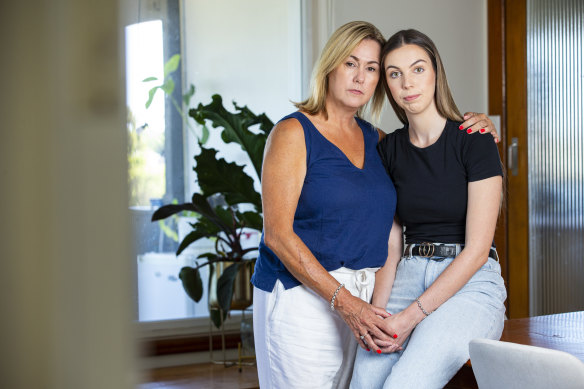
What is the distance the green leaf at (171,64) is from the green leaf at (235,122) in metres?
0.46

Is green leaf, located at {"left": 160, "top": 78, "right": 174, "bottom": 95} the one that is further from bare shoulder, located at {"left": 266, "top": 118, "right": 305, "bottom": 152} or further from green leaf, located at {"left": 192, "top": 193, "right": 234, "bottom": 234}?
bare shoulder, located at {"left": 266, "top": 118, "right": 305, "bottom": 152}

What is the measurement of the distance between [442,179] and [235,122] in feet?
4.42

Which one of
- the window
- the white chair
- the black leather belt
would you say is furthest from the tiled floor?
the white chair

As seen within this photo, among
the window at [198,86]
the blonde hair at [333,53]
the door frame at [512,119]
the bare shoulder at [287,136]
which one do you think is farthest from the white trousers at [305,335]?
the door frame at [512,119]

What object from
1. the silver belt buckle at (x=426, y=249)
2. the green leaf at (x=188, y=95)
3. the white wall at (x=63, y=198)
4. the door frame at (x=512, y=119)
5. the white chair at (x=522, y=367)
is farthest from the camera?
the door frame at (x=512, y=119)

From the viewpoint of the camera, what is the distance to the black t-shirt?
1649 millimetres

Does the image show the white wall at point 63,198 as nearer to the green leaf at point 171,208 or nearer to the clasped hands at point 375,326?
the clasped hands at point 375,326

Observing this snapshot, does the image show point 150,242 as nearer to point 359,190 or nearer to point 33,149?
point 359,190

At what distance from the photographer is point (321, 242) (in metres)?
1.70

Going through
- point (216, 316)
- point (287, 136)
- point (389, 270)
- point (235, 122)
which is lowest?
point (216, 316)

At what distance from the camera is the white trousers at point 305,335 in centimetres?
168

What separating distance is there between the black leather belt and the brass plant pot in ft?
3.99

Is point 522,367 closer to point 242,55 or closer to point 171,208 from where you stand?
point 171,208

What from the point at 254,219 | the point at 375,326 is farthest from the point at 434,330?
the point at 254,219
